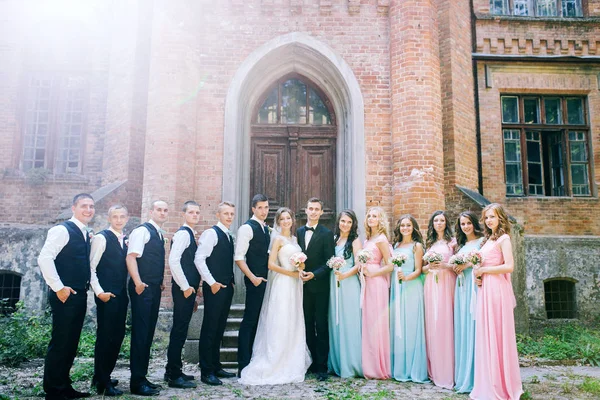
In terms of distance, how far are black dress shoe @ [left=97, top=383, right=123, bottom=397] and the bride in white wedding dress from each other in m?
1.26

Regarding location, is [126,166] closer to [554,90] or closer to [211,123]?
[211,123]

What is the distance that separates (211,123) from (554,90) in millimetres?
7318

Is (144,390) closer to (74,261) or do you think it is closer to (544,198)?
(74,261)

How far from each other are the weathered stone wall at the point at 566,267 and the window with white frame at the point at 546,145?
3.99 ft

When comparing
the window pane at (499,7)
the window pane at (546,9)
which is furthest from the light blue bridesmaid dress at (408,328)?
the window pane at (546,9)

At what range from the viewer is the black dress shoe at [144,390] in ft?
14.1

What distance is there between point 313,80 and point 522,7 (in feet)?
17.7

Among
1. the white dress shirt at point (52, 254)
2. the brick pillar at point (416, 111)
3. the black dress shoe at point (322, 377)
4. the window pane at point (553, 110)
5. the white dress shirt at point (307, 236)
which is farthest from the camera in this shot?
the window pane at point (553, 110)

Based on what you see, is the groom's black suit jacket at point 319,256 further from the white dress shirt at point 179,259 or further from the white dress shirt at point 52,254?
the white dress shirt at point 52,254

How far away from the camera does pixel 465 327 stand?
4.66m

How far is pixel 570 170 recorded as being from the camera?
927 cm

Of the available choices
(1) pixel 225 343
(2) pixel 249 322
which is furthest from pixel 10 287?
(2) pixel 249 322

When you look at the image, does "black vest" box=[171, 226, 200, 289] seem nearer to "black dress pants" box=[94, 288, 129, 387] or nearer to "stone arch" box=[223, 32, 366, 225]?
"black dress pants" box=[94, 288, 129, 387]

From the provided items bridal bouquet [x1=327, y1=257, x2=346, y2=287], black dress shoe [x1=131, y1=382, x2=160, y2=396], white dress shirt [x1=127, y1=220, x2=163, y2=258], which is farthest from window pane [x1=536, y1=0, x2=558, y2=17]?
black dress shoe [x1=131, y1=382, x2=160, y2=396]
